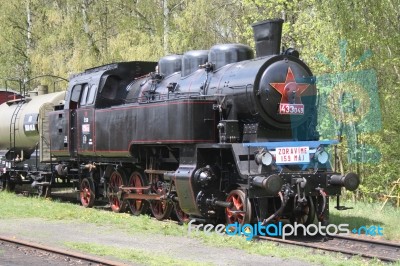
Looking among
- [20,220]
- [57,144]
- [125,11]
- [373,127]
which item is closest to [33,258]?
[20,220]

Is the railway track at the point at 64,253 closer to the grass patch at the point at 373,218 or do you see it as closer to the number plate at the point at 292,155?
the number plate at the point at 292,155

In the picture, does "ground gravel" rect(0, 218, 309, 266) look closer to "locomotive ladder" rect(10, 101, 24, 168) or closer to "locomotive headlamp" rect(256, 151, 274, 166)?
"locomotive headlamp" rect(256, 151, 274, 166)

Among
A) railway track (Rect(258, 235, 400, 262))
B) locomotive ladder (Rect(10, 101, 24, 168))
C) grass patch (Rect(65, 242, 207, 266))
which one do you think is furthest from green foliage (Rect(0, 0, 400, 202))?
grass patch (Rect(65, 242, 207, 266))

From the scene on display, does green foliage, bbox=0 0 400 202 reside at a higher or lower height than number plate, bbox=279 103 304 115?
higher

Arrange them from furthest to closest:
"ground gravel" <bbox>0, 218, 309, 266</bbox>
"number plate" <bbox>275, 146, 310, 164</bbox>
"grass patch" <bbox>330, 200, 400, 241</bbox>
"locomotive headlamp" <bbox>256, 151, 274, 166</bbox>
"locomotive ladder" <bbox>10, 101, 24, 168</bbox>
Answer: "locomotive ladder" <bbox>10, 101, 24, 168</bbox> < "grass patch" <bbox>330, 200, 400, 241</bbox> < "number plate" <bbox>275, 146, 310, 164</bbox> < "locomotive headlamp" <bbox>256, 151, 274, 166</bbox> < "ground gravel" <bbox>0, 218, 309, 266</bbox>

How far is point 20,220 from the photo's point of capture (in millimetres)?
11922

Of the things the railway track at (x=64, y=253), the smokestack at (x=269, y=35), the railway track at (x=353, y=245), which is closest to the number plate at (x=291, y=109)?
the smokestack at (x=269, y=35)

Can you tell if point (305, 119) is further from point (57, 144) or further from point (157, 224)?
point (57, 144)

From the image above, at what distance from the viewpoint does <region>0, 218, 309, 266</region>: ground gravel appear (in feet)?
25.7

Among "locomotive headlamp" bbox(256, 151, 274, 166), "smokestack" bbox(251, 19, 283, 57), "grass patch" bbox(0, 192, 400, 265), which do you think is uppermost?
"smokestack" bbox(251, 19, 283, 57)

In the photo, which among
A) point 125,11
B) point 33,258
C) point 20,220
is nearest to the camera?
point 33,258

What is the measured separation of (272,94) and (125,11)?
17589 millimetres

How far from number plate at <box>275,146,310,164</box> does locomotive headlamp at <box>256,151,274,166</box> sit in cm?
20

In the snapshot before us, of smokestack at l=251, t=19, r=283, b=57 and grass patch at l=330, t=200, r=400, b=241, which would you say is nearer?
grass patch at l=330, t=200, r=400, b=241
